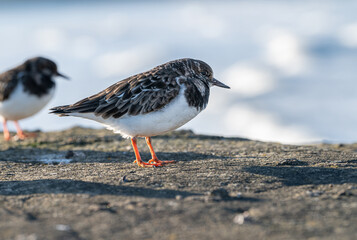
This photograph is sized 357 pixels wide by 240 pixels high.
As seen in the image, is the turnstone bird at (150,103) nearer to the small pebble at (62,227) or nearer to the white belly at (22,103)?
the small pebble at (62,227)

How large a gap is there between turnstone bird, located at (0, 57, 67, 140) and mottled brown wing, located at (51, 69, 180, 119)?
229 cm

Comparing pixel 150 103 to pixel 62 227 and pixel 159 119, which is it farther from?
pixel 62 227

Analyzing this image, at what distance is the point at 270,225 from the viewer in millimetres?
3482

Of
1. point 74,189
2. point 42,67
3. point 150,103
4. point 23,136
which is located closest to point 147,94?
point 150,103

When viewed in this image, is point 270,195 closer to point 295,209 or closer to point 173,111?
point 295,209

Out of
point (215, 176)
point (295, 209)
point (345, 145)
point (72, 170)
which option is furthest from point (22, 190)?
point (345, 145)

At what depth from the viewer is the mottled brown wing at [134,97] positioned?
5.63 metres

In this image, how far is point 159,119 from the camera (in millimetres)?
5609

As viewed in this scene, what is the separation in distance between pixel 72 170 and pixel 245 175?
2319mm

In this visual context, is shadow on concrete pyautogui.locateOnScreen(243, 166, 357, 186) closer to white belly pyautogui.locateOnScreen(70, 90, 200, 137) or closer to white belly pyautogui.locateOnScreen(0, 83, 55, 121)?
white belly pyautogui.locateOnScreen(70, 90, 200, 137)

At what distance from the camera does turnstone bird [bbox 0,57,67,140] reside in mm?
8062

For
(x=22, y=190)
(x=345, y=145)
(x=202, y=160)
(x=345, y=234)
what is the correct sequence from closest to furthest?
(x=345, y=234) → (x=22, y=190) → (x=202, y=160) → (x=345, y=145)

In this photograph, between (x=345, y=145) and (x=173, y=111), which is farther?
(x=345, y=145)

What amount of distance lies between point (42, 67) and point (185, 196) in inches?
192
